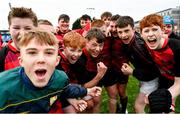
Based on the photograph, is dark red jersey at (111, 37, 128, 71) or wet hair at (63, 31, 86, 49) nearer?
wet hair at (63, 31, 86, 49)

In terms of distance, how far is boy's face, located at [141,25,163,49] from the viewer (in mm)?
5020

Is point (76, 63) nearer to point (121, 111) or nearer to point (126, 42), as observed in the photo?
point (126, 42)

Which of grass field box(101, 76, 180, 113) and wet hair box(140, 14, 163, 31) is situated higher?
wet hair box(140, 14, 163, 31)

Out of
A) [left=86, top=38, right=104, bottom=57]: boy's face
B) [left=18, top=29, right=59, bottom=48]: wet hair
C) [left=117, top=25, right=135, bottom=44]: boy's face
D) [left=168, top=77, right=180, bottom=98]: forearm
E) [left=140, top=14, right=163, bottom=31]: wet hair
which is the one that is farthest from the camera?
[left=117, top=25, right=135, bottom=44]: boy's face

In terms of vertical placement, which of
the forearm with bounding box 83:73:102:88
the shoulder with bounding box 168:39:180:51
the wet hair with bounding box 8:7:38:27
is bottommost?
the forearm with bounding box 83:73:102:88

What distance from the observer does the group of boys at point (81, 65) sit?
3256 mm

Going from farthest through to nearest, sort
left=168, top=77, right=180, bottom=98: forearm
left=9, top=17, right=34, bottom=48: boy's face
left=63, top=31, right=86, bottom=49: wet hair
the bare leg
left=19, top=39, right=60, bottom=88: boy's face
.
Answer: the bare leg < left=63, top=31, right=86, bottom=49: wet hair < left=168, top=77, right=180, bottom=98: forearm < left=9, top=17, right=34, bottom=48: boy's face < left=19, top=39, right=60, bottom=88: boy's face

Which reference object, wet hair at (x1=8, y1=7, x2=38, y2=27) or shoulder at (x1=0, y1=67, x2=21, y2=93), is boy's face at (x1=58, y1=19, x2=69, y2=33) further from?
shoulder at (x1=0, y1=67, x2=21, y2=93)

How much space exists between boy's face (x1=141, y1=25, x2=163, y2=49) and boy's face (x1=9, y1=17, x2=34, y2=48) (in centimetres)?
169

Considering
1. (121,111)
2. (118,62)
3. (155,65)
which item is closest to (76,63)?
(155,65)

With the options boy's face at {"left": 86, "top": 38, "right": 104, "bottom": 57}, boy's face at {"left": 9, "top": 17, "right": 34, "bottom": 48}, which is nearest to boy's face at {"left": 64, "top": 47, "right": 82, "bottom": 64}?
boy's face at {"left": 86, "top": 38, "right": 104, "bottom": 57}

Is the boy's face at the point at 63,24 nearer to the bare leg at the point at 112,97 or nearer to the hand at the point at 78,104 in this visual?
the bare leg at the point at 112,97

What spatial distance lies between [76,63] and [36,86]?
6.21 feet

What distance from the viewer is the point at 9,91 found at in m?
3.20
